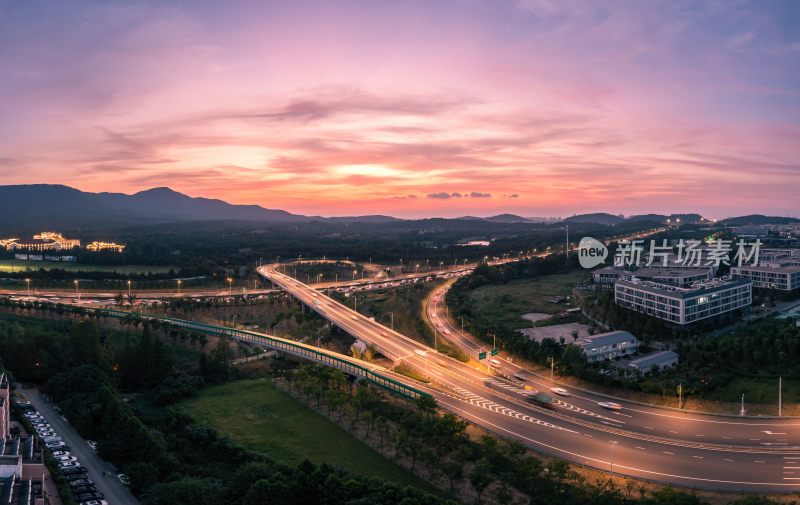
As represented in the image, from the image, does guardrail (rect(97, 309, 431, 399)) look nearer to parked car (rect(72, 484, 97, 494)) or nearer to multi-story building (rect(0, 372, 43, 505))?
parked car (rect(72, 484, 97, 494))

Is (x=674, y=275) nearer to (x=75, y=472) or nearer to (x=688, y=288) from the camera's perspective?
(x=688, y=288)

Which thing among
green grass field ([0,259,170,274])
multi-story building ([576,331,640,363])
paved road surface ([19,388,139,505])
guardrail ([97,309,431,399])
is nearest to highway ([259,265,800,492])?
guardrail ([97,309,431,399])

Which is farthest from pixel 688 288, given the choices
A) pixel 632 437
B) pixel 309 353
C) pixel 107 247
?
pixel 107 247

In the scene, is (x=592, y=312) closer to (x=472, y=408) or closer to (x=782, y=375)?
(x=782, y=375)

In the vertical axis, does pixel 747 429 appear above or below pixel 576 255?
below

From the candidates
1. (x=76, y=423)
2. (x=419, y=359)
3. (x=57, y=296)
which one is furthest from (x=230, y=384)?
(x=57, y=296)
